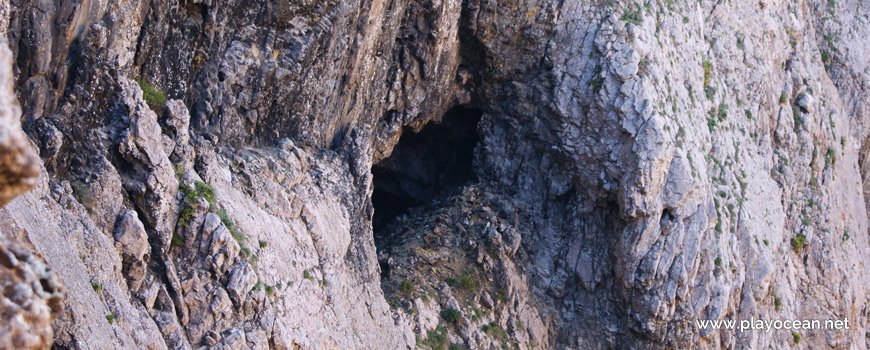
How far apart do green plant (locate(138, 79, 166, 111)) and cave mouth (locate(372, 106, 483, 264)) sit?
13.1 m

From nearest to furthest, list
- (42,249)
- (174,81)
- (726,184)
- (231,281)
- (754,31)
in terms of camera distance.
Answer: (42,249) < (231,281) < (174,81) < (726,184) < (754,31)

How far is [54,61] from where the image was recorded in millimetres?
12883

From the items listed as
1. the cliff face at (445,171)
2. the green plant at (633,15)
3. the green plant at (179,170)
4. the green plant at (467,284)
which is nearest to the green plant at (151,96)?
the cliff face at (445,171)

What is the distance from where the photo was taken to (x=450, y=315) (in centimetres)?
2341

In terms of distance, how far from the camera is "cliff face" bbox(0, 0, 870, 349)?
13.4 metres

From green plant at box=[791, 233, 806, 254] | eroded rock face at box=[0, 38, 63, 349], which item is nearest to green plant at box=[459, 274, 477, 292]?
green plant at box=[791, 233, 806, 254]

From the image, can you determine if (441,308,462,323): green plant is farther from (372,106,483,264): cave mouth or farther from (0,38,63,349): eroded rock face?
(0,38,63,349): eroded rock face

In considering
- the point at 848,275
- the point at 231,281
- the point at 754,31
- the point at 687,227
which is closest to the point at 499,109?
the point at 687,227

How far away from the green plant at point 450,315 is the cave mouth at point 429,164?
18.1 feet

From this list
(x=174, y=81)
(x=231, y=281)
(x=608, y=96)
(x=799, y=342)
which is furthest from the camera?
(x=799, y=342)

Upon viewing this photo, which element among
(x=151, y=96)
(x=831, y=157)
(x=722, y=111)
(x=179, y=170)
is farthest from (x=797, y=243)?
(x=151, y=96)

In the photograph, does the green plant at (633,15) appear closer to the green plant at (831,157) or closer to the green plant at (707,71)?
the green plant at (707,71)

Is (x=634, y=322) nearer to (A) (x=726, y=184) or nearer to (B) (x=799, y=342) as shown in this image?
(A) (x=726, y=184)

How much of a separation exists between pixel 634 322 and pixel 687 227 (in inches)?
144
